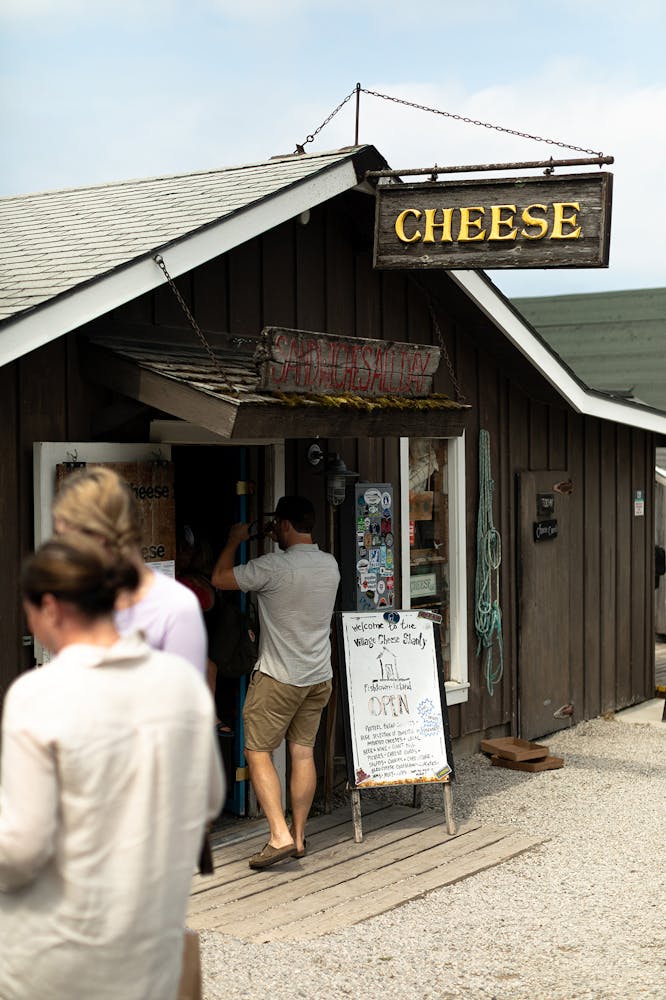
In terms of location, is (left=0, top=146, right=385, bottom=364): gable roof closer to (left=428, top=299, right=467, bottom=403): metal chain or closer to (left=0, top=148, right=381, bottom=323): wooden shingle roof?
(left=0, top=148, right=381, bottom=323): wooden shingle roof

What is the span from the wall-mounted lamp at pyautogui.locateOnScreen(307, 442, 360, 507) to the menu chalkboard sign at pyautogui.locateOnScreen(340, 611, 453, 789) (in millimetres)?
705

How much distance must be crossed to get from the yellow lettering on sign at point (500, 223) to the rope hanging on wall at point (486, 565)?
7.98 feet

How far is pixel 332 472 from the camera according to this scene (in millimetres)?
7266

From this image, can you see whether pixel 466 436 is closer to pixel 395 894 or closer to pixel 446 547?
pixel 446 547

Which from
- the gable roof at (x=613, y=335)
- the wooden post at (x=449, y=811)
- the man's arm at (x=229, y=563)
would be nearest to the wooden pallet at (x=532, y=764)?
the wooden post at (x=449, y=811)

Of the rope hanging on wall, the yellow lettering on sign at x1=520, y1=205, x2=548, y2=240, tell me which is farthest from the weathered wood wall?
the rope hanging on wall

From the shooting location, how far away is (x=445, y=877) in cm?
608

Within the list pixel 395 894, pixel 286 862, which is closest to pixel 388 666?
pixel 286 862

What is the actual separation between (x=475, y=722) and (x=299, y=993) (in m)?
4.26

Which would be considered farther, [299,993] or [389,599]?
[389,599]

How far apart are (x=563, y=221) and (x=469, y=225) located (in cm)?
50

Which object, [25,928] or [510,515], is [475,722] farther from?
[25,928]

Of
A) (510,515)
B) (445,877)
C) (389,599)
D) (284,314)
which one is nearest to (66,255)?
(284,314)

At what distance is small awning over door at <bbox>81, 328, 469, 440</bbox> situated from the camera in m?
5.58
